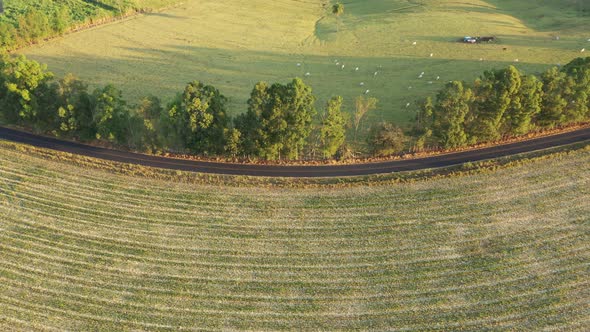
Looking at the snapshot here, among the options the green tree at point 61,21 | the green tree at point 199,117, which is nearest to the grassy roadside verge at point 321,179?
the green tree at point 199,117

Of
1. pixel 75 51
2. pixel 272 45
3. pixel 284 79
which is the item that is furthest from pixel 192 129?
pixel 75 51

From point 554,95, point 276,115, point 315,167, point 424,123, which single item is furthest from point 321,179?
point 554,95

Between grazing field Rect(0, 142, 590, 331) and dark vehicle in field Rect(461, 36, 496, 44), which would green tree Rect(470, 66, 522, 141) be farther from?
dark vehicle in field Rect(461, 36, 496, 44)

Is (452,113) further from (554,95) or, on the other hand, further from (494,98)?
(554,95)

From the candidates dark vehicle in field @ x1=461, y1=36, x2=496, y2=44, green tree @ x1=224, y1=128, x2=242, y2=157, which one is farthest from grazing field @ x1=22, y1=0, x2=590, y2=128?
green tree @ x1=224, y1=128, x2=242, y2=157

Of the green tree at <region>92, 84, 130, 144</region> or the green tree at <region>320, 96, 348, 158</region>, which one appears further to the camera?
the green tree at <region>92, 84, 130, 144</region>

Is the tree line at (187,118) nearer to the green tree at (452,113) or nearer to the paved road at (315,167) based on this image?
the paved road at (315,167)
